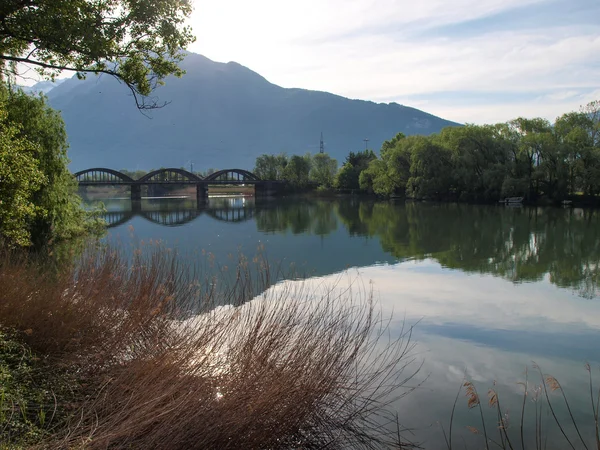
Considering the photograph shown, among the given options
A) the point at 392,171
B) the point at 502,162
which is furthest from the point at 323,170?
the point at 502,162

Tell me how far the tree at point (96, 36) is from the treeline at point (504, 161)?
5498 cm

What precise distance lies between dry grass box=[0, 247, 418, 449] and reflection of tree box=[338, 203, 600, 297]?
1346 centimetres

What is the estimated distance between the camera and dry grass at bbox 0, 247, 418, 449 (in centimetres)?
540

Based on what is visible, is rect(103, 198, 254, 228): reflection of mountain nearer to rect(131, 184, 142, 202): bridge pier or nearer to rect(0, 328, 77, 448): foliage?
rect(131, 184, 142, 202): bridge pier

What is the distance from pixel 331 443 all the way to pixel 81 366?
354 cm

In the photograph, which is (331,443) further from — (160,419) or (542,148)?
(542,148)

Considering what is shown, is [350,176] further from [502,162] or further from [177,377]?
[177,377]

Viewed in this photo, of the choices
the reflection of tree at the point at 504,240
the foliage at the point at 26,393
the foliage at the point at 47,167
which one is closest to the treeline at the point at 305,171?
the reflection of tree at the point at 504,240

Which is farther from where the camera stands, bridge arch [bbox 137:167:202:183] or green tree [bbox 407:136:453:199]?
bridge arch [bbox 137:167:202:183]

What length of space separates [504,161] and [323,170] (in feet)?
161

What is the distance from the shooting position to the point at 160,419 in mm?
5500

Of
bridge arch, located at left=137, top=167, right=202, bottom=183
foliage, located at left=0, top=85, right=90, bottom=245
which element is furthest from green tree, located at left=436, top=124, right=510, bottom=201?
bridge arch, located at left=137, top=167, right=202, bottom=183

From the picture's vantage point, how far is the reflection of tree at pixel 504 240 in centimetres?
2225

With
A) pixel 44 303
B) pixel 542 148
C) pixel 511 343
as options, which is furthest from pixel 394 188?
pixel 44 303
